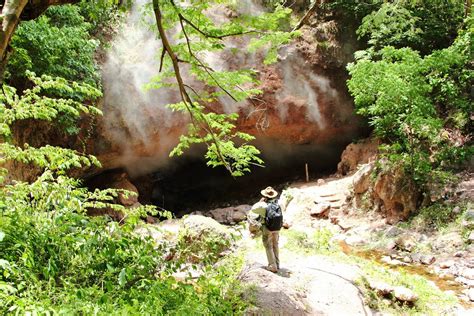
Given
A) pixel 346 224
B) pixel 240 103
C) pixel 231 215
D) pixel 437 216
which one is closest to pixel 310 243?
pixel 346 224

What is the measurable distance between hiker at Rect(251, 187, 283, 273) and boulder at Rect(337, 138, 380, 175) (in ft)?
26.9

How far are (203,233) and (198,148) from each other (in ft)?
23.5

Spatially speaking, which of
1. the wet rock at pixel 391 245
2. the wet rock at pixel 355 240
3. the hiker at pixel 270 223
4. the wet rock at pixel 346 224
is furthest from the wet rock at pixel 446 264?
the hiker at pixel 270 223

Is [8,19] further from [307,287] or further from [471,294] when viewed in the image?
[471,294]

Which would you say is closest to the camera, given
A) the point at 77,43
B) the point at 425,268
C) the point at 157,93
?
the point at 425,268

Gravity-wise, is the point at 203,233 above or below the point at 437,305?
above

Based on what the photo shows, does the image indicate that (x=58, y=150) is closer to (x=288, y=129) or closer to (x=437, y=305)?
(x=437, y=305)

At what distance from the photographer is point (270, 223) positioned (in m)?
5.77

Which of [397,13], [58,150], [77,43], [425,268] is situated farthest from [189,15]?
[397,13]

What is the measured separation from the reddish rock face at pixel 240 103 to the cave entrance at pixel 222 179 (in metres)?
1.12

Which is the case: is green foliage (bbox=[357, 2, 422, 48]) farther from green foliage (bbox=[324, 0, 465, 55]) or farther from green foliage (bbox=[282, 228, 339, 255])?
green foliage (bbox=[282, 228, 339, 255])

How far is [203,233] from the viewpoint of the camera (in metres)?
8.64

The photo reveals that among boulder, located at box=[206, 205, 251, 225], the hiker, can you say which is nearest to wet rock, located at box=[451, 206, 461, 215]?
the hiker

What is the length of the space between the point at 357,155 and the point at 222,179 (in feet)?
22.9
